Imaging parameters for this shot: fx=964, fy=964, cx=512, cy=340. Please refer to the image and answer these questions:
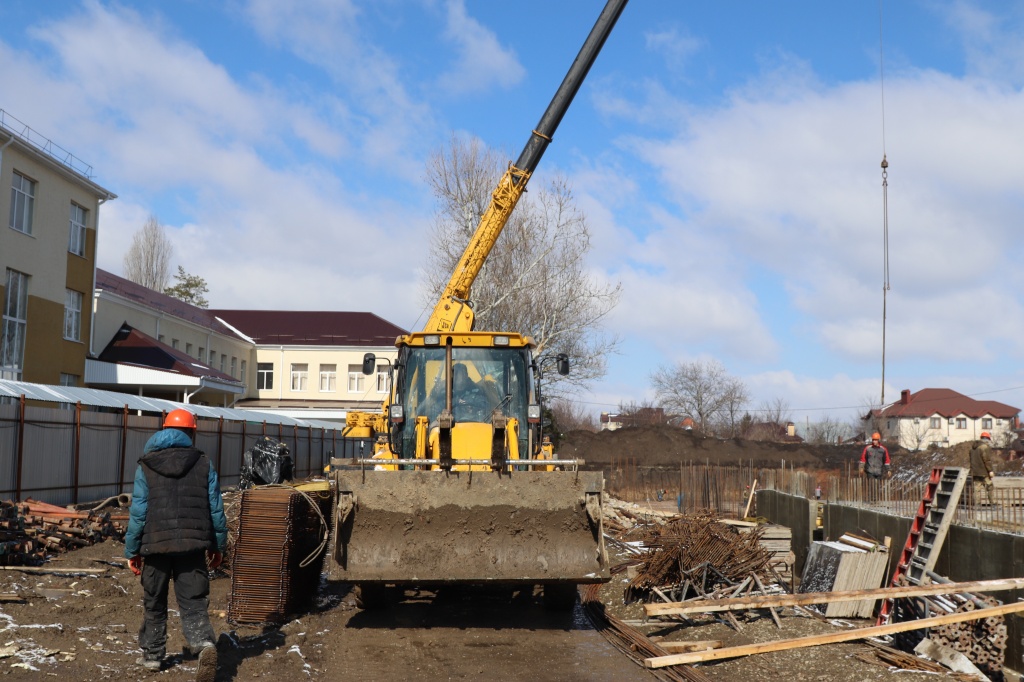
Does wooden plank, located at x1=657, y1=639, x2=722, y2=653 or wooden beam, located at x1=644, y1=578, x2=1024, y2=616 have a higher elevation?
wooden beam, located at x1=644, y1=578, x2=1024, y2=616

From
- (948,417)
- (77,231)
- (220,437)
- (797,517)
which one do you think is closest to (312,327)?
(77,231)

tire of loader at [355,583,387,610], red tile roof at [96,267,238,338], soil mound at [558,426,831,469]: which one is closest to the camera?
tire of loader at [355,583,387,610]

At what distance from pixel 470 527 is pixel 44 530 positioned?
634 cm

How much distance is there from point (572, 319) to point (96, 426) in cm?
2298

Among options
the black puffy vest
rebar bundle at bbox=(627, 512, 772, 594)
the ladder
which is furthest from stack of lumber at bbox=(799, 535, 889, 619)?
the black puffy vest

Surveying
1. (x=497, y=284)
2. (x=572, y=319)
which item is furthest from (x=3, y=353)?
(x=572, y=319)

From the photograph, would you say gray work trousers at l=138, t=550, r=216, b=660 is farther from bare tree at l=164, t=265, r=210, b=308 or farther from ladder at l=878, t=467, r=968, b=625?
bare tree at l=164, t=265, r=210, b=308

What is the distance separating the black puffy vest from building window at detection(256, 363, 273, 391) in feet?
175

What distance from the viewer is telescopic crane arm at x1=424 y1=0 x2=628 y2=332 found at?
15.7 metres

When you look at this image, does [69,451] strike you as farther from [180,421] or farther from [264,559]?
[180,421]

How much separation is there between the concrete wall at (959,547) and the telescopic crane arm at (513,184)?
636 cm

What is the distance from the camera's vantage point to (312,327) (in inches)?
2431

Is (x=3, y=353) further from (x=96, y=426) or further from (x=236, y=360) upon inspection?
(x=236, y=360)

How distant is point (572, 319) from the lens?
1554 inches
